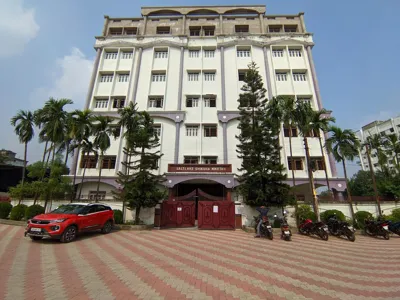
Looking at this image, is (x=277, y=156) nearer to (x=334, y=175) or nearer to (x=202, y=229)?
(x=202, y=229)

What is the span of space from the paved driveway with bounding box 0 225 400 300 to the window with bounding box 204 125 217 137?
1453 centimetres

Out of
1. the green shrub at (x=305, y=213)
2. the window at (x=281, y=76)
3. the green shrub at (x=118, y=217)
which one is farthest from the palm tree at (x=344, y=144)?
the green shrub at (x=118, y=217)

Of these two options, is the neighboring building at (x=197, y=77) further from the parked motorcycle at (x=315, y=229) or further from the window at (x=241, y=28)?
the parked motorcycle at (x=315, y=229)

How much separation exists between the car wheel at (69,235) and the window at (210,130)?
1525 cm

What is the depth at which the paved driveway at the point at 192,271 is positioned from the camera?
4.11 m

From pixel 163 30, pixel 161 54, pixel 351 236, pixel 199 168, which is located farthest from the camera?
pixel 163 30

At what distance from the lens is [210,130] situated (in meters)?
22.1

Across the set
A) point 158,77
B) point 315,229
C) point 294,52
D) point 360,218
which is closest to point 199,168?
point 315,229

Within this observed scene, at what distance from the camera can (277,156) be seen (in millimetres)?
14656

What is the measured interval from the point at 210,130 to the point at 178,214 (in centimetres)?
1039

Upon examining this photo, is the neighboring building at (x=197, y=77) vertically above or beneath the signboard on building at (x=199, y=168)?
above

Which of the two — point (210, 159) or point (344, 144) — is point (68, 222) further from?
point (344, 144)

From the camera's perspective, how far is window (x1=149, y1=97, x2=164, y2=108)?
23.4 meters

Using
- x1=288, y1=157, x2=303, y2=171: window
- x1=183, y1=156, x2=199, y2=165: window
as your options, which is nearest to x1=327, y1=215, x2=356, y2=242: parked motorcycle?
x1=288, y1=157, x2=303, y2=171: window
